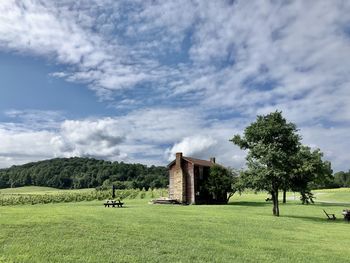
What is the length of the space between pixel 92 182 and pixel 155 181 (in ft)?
163

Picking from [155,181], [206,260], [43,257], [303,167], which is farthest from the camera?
[155,181]

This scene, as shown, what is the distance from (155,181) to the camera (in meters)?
146

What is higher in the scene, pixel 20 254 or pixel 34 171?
pixel 34 171

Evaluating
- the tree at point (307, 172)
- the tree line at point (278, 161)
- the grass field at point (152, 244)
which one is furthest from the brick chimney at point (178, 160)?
the grass field at point (152, 244)

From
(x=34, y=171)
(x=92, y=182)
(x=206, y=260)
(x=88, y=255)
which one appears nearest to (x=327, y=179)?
(x=206, y=260)

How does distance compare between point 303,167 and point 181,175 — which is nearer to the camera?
point 303,167

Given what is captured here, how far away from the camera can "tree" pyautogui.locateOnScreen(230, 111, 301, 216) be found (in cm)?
4184

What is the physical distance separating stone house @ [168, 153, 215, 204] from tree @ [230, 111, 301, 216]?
25.6 metres

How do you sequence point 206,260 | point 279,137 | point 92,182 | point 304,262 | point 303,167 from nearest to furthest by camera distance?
point 206,260 < point 304,262 < point 303,167 < point 279,137 < point 92,182

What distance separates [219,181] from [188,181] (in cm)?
554

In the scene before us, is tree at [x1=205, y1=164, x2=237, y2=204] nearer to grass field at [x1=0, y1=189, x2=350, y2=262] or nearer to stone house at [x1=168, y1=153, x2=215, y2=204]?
stone house at [x1=168, y1=153, x2=215, y2=204]

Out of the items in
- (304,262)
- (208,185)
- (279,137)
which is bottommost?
(304,262)

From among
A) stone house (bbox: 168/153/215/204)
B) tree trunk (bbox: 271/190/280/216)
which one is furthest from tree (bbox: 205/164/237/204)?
tree trunk (bbox: 271/190/280/216)

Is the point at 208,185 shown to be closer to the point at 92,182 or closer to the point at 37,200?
the point at 37,200
